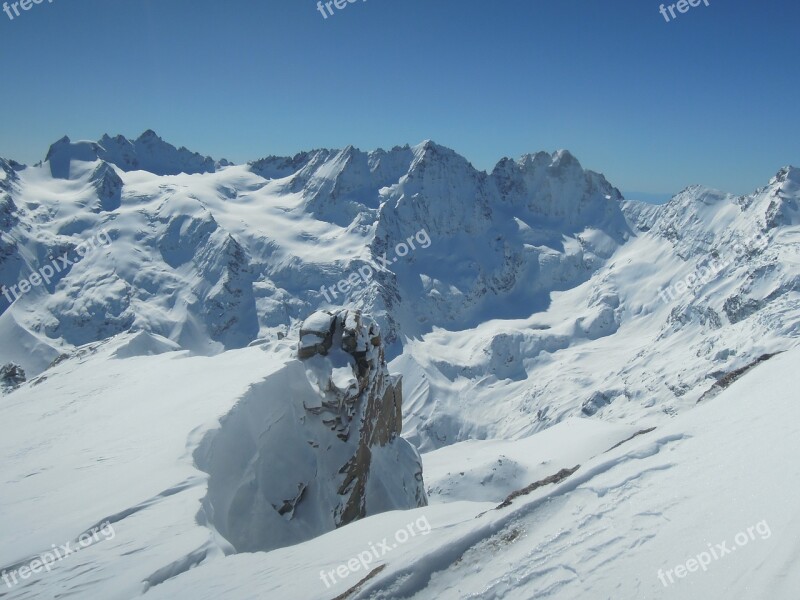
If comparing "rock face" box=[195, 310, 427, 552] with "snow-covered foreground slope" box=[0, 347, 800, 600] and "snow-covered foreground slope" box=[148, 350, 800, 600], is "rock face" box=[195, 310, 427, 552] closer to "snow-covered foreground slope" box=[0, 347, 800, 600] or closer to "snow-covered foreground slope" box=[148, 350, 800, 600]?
"snow-covered foreground slope" box=[0, 347, 800, 600]

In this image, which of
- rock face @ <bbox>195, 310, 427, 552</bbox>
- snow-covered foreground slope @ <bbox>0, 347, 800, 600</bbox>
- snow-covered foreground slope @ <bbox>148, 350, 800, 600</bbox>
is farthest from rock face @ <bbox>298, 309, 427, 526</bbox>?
snow-covered foreground slope @ <bbox>148, 350, 800, 600</bbox>

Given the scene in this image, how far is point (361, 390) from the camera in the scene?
110 feet

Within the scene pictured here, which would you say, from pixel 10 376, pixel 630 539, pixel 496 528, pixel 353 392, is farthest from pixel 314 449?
pixel 10 376

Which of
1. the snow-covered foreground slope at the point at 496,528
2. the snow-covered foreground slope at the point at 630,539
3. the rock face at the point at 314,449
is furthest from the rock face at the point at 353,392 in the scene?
the snow-covered foreground slope at the point at 630,539

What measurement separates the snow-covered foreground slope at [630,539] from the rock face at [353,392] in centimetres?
1618

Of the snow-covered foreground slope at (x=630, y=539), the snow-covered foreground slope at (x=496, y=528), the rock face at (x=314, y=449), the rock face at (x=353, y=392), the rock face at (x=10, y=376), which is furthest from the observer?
the rock face at (x=10, y=376)

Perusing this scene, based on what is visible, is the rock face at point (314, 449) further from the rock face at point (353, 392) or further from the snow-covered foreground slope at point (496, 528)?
the snow-covered foreground slope at point (496, 528)

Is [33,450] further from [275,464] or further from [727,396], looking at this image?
[727,396]

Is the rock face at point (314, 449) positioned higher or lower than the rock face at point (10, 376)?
lower

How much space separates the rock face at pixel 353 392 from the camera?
30.9 m

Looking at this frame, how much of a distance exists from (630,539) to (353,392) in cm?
2415

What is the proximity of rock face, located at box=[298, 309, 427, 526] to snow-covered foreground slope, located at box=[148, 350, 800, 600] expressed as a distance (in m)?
16.2

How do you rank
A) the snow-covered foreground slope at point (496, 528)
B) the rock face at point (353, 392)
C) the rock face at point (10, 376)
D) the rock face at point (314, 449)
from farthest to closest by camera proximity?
the rock face at point (10, 376) < the rock face at point (353, 392) < the rock face at point (314, 449) < the snow-covered foreground slope at point (496, 528)

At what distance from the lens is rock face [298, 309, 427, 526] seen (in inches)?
1216
